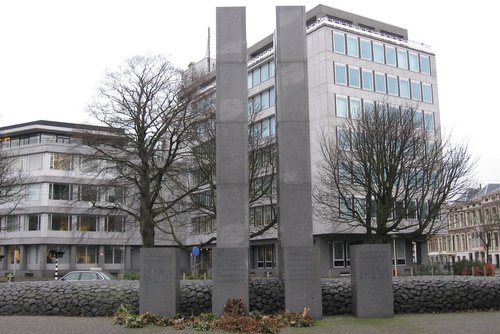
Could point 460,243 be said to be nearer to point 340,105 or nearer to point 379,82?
Result: point 379,82

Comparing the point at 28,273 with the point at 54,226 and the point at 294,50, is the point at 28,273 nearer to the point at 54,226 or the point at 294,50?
the point at 54,226

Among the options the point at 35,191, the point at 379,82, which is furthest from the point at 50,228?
the point at 379,82

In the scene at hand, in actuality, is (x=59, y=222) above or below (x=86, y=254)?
above

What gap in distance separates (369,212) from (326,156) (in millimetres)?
4955

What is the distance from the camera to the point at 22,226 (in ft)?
217

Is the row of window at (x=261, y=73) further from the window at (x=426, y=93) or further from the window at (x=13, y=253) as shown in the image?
the window at (x=13, y=253)

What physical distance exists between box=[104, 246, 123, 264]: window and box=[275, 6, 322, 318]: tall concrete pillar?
55553mm

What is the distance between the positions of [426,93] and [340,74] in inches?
439

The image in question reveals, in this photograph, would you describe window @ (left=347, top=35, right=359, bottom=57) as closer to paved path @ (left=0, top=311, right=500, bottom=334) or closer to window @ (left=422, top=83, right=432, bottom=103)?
window @ (left=422, top=83, right=432, bottom=103)

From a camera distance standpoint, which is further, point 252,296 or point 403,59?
point 403,59

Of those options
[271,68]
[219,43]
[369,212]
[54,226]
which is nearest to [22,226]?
[54,226]

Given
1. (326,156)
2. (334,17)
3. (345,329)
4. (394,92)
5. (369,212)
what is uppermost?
(334,17)

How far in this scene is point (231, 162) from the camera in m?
17.6

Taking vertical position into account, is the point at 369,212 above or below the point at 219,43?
below
